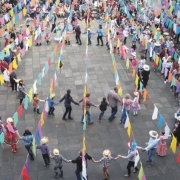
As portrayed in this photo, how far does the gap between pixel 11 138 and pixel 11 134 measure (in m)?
0.17

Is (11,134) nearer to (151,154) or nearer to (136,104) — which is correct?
(151,154)

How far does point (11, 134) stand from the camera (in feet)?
33.6

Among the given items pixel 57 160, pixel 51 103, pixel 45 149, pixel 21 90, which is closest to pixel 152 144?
pixel 57 160

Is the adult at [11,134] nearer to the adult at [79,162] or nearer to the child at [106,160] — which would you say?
the adult at [79,162]

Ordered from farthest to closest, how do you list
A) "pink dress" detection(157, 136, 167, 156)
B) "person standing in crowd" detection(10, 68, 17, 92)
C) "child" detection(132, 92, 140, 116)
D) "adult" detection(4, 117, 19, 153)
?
1. "person standing in crowd" detection(10, 68, 17, 92)
2. "child" detection(132, 92, 140, 116)
3. "pink dress" detection(157, 136, 167, 156)
4. "adult" detection(4, 117, 19, 153)

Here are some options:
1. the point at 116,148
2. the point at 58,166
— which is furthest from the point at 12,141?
the point at 116,148

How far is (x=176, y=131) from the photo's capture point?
35.4 ft

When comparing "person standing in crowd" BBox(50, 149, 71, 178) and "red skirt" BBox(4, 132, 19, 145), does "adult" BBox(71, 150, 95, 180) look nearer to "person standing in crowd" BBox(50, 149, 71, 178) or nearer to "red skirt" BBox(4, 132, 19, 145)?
"person standing in crowd" BBox(50, 149, 71, 178)

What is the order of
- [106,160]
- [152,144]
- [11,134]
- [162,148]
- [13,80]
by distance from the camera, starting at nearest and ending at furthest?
[106,160]
[152,144]
[11,134]
[162,148]
[13,80]

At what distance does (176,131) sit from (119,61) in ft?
25.9

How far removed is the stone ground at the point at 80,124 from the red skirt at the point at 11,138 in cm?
53

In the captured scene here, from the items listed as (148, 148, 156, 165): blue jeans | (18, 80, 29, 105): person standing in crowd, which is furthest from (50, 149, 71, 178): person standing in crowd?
(18, 80, 29, 105): person standing in crowd

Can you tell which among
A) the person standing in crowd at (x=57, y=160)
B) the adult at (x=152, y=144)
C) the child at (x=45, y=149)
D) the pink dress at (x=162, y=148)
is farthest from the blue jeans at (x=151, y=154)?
the child at (x=45, y=149)

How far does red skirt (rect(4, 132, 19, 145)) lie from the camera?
1024 cm
